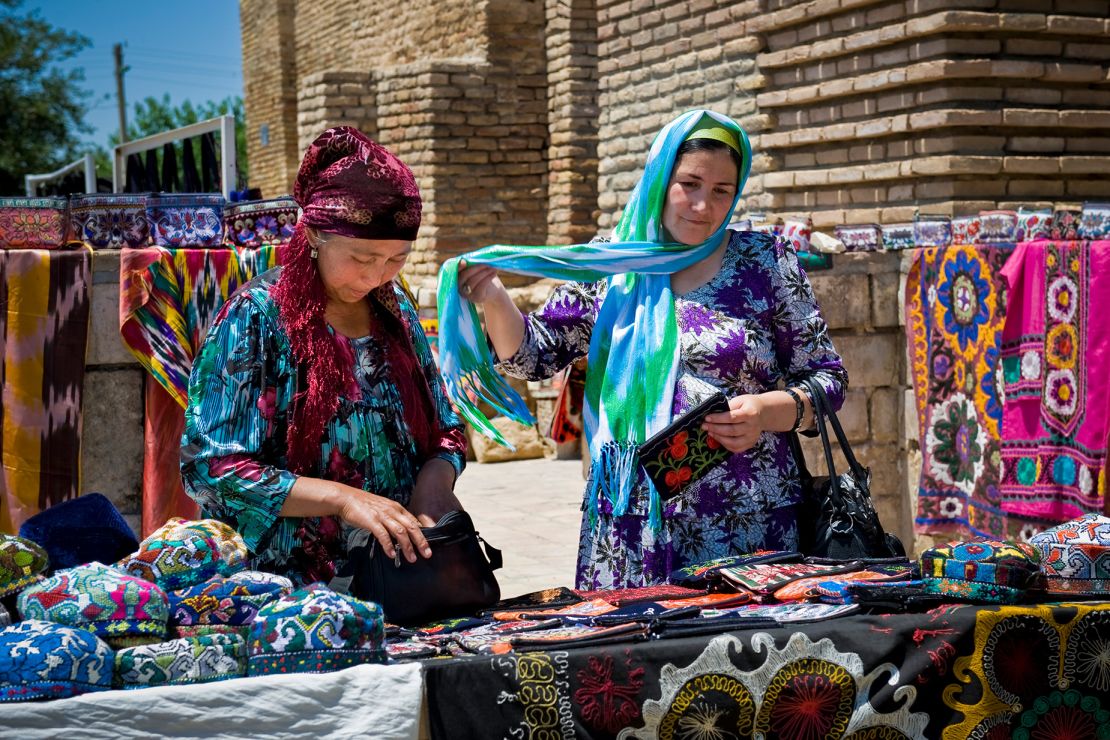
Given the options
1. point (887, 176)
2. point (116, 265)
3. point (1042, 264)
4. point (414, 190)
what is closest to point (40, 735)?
point (414, 190)

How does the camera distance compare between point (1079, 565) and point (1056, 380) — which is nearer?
point (1079, 565)

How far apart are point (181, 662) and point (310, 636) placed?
21cm

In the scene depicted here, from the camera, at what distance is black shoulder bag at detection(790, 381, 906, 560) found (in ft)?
9.57

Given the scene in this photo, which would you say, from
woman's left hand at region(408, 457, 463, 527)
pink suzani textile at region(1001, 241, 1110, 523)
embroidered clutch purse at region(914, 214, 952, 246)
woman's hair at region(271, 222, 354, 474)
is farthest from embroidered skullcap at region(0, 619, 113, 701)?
embroidered clutch purse at region(914, 214, 952, 246)

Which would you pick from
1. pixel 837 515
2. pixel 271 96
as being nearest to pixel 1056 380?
pixel 837 515

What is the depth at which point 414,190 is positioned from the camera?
2.54 meters

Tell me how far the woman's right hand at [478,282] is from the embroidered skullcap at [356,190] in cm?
51

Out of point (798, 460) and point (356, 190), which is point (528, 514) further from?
point (356, 190)

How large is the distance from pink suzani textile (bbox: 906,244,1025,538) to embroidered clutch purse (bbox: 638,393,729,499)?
2845 millimetres

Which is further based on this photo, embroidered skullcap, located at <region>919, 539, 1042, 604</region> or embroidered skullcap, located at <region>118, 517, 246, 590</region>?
embroidered skullcap, located at <region>919, 539, 1042, 604</region>

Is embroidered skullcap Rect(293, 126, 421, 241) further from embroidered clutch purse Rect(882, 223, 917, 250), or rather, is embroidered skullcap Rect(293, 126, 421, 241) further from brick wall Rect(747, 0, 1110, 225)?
brick wall Rect(747, 0, 1110, 225)

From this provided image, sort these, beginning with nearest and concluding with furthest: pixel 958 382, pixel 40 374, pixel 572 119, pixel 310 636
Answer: pixel 310 636
pixel 40 374
pixel 958 382
pixel 572 119

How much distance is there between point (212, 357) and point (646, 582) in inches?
44.9

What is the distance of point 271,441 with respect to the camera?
8.23ft
